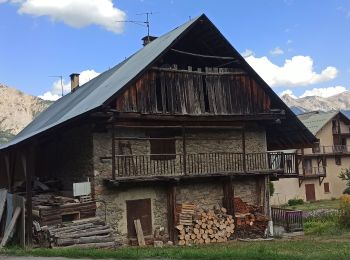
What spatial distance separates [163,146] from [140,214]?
3117 mm

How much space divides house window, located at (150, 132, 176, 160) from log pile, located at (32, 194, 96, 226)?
373 cm

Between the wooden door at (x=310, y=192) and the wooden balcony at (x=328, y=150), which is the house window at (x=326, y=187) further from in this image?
the wooden balcony at (x=328, y=150)

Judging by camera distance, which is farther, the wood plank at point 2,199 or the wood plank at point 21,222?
the wood plank at point 2,199

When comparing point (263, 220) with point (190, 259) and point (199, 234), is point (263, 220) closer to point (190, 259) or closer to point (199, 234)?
point (199, 234)

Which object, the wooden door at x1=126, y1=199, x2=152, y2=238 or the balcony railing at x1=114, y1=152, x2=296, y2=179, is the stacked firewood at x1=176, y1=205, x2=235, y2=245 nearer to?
the wooden door at x1=126, y1=199, x2=152, y2=238

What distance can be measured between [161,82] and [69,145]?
509 cm

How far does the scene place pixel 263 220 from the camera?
70.6 feet

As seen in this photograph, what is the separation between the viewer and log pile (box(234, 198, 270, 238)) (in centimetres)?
2091

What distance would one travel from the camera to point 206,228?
19766 millimetres

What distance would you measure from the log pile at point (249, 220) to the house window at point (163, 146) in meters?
3.75

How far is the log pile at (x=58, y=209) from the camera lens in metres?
16.7

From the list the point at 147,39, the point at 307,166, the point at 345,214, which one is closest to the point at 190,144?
the point at 345,214

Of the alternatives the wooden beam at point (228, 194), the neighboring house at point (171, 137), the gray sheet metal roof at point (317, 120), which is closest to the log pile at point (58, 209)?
the neighboring house at point (171, 137)

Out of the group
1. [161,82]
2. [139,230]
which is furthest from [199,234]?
[161,82]
